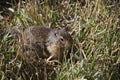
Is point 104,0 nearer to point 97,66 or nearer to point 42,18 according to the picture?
point 42,18

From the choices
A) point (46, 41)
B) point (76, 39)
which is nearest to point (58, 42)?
point (46, 41)

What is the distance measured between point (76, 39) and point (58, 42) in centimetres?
40

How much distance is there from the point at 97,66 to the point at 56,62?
0.71 meters

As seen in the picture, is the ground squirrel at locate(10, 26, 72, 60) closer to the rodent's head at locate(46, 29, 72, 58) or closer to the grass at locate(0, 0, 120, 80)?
the rodent's head at locate(46, 29, 72, 58)

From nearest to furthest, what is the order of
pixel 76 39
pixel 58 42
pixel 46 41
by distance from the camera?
pixel 58 42 < pixel 46 41 < pixel 76 39

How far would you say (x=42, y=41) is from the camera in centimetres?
519

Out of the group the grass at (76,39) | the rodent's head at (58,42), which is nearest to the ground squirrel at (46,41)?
the rodent's head at (58,42)

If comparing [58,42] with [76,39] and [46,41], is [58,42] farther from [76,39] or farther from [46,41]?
[76,39]

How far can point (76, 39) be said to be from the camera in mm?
5336

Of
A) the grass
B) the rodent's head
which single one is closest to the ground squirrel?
the rodent's head

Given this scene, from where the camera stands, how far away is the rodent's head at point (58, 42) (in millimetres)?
4969

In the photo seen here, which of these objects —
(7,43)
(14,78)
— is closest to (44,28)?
(7,43)

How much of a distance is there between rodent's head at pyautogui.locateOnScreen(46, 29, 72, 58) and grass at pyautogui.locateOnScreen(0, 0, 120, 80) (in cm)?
14

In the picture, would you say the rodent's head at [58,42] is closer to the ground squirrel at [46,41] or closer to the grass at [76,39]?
the ground squirrel at [46,41]
